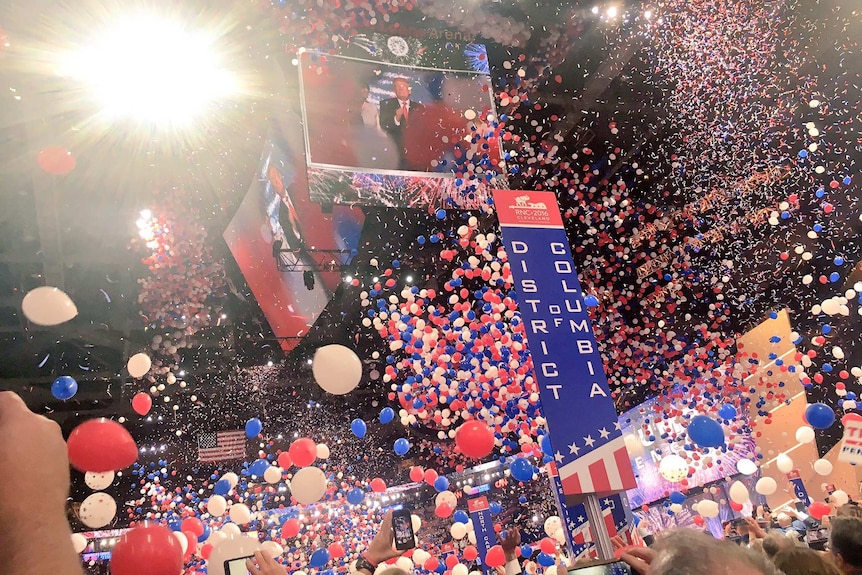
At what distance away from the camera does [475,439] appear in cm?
485

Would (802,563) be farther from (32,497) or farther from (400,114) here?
(400,114)

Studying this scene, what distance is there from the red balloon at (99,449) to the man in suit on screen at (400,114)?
297cm

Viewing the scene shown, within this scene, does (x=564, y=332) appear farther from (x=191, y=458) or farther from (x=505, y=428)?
(x=191, y=458)

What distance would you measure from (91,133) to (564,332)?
4.47 meters

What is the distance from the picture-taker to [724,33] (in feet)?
16.3

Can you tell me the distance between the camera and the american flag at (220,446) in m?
11.0

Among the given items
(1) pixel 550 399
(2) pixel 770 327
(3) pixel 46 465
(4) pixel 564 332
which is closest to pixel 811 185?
(2) pixel 770 327

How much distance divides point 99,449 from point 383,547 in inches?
58.0

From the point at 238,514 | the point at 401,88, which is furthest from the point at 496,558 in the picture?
the point at 401,88

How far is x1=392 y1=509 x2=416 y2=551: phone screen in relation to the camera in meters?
3.21

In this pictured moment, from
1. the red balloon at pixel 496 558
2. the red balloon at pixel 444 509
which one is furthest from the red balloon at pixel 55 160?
the red balloon at pixel 444 509

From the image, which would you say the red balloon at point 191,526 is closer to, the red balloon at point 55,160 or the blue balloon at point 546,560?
the blue balloon at point 546,560

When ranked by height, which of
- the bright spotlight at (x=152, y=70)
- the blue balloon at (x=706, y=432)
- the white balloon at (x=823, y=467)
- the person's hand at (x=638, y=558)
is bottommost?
the white balloon at (x=823, y=467)

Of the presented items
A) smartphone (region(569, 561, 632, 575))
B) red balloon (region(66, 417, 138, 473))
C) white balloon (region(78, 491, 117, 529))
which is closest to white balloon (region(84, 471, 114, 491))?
white balloon (region(78, 491, 117, 529))
